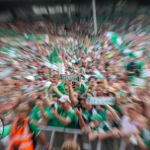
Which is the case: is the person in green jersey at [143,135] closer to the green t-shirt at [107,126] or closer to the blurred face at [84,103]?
the green t-shirt at [107,126]

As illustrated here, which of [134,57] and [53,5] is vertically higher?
[53,5]

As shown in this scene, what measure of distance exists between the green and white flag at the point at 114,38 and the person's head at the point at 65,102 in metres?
1.14

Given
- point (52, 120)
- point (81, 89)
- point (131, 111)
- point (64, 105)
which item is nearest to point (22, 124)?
point (52, 120)

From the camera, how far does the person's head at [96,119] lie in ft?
4.15

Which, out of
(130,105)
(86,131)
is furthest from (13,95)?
(130,105)

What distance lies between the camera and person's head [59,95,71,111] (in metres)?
1.38

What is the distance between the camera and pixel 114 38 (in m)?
2.45

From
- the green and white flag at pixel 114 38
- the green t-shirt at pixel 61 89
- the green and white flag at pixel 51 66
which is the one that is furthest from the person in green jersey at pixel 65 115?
the green and white flag at pixel 114 38

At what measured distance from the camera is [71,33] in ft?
8.79

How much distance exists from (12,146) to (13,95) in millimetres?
501

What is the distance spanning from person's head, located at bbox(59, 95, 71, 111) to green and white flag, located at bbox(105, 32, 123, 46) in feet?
3.75

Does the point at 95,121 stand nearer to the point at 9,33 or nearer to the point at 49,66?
the point at 49,66

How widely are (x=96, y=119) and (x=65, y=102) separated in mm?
276

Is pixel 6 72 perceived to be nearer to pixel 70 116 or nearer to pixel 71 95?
pixel 71 95
